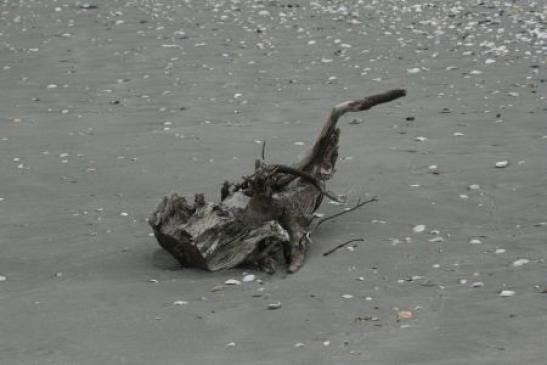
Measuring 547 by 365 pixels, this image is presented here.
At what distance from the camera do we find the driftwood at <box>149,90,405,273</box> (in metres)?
6.37

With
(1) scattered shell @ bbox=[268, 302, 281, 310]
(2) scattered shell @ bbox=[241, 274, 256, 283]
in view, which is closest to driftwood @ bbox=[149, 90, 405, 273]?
(2) scattered shell @ bbox=[241, 274, 256, 283]

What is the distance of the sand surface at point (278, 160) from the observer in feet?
17.4

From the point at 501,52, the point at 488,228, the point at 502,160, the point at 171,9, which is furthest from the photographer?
the point at 171,9

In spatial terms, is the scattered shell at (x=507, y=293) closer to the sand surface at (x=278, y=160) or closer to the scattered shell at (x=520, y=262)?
the sand surface at (x=278, y=160)

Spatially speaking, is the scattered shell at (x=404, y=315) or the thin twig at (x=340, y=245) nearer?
the scattered shell at (x=404, y=315)

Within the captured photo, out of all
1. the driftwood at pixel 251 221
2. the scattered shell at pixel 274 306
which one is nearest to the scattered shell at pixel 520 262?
the driftwood at pixel 251 221

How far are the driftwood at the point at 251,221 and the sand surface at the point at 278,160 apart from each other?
151 mm

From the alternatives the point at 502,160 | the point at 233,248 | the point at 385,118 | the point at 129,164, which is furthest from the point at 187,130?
the point at 233,248

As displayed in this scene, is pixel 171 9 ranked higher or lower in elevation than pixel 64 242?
lower

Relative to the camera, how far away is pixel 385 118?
10258mm

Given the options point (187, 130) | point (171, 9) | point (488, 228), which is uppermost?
point (488, 228)

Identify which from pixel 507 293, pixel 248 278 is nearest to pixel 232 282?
pixel 248 278

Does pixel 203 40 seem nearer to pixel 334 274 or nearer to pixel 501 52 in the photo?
pixel 501 52

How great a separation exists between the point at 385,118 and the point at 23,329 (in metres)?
5.49
